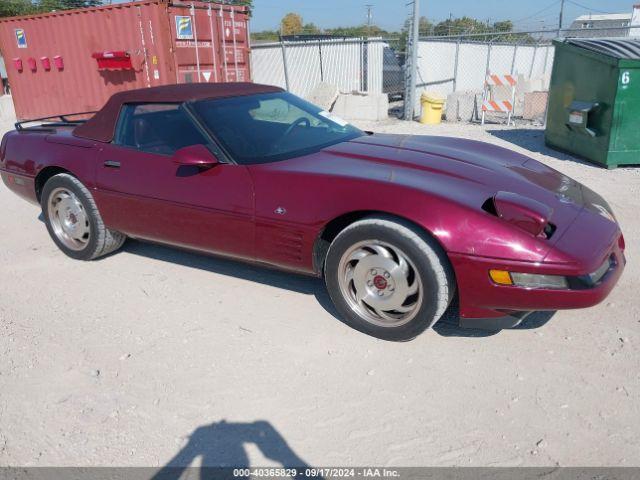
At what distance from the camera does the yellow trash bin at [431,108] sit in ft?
38.3

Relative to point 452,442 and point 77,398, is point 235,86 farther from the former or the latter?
point 452,442

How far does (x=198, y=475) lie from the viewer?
2188mm

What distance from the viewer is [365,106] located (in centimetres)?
1259

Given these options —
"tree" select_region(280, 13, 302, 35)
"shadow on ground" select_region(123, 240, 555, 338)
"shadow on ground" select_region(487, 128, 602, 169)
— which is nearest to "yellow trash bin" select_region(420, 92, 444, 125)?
"shadow on ground" select_region(487, 128, 602, 169)

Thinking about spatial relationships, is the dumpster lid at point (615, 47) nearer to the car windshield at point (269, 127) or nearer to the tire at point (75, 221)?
the car windshield at point (269, 127)

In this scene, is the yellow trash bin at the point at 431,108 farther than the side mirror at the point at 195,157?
Yes

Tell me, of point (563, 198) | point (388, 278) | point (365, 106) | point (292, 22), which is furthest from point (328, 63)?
point (292, 22)

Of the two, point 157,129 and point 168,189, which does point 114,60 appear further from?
point 168,189

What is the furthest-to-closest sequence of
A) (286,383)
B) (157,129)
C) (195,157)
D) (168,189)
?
(157,129)
(168,189)
(195,157)
(286,383)

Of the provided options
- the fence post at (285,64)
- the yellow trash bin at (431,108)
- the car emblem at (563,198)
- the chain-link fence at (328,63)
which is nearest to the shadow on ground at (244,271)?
the car emblem at (563,198)

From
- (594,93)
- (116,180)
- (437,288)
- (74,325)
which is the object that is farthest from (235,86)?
(594,93)

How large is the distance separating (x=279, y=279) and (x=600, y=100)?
224 inches

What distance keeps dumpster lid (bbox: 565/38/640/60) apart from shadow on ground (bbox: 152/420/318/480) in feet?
22.6

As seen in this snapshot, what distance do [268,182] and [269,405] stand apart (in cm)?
132
